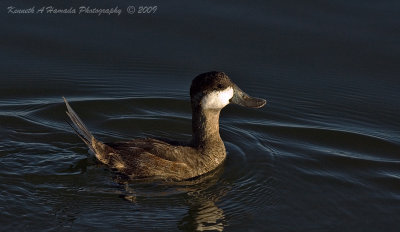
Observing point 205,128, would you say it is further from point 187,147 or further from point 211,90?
point 211,90

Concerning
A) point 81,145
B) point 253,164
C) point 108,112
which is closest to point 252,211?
point 253,164

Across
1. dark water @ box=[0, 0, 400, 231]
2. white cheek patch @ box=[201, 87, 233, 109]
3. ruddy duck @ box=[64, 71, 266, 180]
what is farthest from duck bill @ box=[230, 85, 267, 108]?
dark water @ box=[0, 0, 400, 231]

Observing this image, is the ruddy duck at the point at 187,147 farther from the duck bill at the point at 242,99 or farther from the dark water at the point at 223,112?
the dark water at the point at 223,112

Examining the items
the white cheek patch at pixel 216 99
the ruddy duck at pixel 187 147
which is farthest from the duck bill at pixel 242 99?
the white cheek patch at pixel 216 99

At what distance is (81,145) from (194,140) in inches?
52.4

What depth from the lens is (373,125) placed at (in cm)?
999

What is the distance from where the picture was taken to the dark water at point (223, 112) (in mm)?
7727

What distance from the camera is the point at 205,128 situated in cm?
887

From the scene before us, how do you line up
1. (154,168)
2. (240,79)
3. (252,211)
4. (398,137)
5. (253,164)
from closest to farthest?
(252,211), (154,168), (253,164), (398,137), (240,79)

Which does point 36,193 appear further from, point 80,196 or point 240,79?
point 240,79

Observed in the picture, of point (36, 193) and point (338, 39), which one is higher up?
point (338, 39)

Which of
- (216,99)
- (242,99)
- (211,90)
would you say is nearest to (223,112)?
(242,99)

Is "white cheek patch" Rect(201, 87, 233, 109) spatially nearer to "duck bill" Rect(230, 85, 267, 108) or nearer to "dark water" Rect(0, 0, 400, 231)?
"duck bill" Rect(230, 85, 267, 108)

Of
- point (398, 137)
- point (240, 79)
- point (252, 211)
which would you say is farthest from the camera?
point (240, 79)
